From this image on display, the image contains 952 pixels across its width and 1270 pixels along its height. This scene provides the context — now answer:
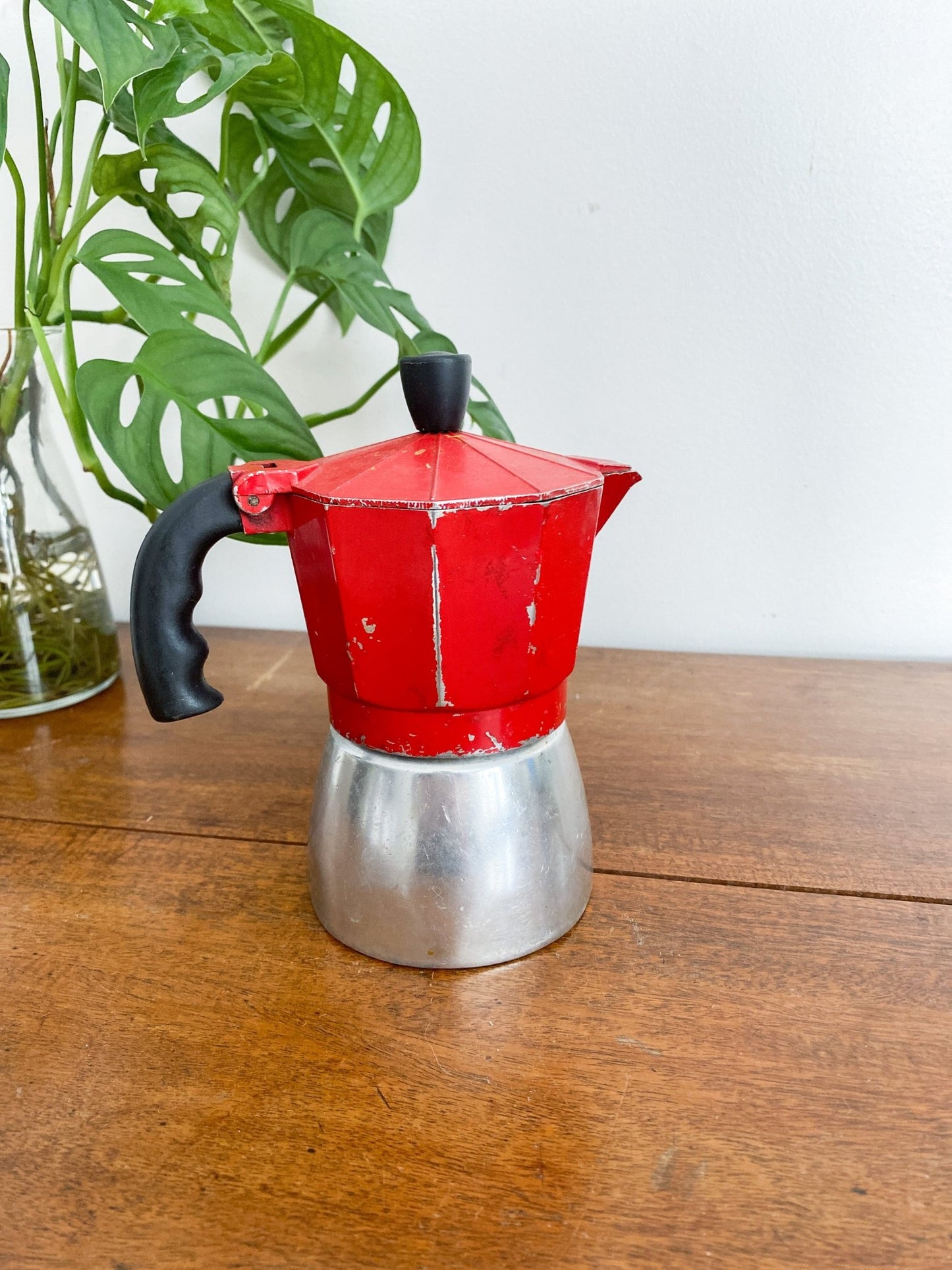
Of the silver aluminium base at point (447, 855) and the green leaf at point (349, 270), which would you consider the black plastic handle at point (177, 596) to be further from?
the green leaf at point (349, 270)

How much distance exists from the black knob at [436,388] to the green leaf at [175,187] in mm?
269

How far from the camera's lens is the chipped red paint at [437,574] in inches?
14.7

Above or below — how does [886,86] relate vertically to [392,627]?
above

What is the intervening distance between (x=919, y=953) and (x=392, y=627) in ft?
1.03

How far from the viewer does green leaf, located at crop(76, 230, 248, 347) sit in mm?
531

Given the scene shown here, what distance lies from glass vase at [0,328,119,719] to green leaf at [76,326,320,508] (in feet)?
0.55

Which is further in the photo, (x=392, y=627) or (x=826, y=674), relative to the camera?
(x=826, y=674)

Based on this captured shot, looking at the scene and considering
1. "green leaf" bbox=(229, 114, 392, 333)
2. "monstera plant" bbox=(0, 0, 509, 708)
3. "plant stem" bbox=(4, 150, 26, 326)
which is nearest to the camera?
"monstera plant" bbox=(0, 0, 509, 708)

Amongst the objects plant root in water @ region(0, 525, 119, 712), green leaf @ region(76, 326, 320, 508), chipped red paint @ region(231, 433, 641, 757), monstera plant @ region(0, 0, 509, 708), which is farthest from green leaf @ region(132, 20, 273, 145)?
plant root in water @ region(0, 525, 119, 712)

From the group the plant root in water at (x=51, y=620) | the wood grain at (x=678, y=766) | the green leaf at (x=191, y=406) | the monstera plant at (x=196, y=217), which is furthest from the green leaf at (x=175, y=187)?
the wood grain at (x=678, y=766)

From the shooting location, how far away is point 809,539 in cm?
82

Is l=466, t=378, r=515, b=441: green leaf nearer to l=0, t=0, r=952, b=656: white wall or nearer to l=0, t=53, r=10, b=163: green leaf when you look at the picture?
l=0, t=0, r=952, b=656: white wall

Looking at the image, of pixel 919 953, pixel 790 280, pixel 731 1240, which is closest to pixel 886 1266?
pixel 731 1240

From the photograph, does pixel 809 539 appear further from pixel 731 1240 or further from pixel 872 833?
pixel 731 1240
